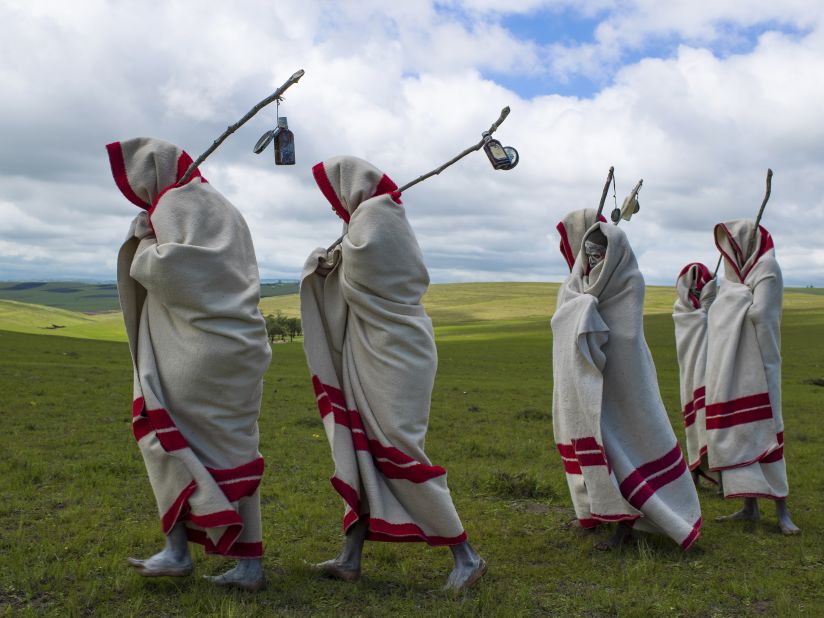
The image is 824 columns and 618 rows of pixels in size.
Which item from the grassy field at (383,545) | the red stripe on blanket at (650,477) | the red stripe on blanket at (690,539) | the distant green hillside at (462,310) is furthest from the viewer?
the distant green hillside at (462,310)

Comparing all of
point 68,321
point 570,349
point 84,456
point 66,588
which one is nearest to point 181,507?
point 66,588

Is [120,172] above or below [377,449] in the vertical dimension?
above

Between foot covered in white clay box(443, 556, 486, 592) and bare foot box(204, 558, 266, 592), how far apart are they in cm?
135

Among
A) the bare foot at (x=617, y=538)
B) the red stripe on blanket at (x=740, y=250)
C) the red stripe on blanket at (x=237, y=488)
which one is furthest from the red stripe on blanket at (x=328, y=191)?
the red stripe on blanket at (x=740, y=250)

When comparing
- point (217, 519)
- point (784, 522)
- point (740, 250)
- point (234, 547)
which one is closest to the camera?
point (217, 519)

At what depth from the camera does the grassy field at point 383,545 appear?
5.28m

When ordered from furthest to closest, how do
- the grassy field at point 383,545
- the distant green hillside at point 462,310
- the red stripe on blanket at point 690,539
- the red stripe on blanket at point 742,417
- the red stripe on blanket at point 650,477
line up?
the distant green hillside at point 462,310 → the red stripe on blanket at point 742,417 → the red stripe on blanket at point 650,477 → the red stripe on blanket at point 690,539 → the grassy field at point 383,545

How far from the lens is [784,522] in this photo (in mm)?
7574

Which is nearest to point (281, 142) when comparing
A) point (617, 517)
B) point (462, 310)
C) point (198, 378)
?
point (198, 378)

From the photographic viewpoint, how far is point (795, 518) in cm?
806

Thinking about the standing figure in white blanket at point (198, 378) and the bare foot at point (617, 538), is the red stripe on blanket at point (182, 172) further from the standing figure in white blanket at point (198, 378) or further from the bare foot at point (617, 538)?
the bare foot at point (617, 538)

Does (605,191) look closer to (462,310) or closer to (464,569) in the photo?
(464,569)

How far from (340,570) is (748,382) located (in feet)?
16.0

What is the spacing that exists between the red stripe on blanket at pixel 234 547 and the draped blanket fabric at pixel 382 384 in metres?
0.70
